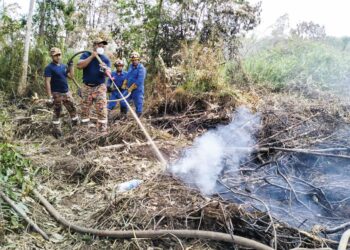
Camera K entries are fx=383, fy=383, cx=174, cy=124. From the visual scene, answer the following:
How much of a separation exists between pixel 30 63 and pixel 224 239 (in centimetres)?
697

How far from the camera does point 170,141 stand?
5.92m

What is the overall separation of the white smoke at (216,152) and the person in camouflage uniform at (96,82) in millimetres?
1575

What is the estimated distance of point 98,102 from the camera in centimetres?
620

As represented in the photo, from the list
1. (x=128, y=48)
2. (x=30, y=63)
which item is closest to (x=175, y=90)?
(x=128, y=48)

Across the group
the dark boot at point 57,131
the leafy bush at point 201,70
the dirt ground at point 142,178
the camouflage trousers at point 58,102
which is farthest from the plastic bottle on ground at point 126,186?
the leafy bush at point 201,70

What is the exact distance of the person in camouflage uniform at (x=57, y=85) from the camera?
6.22 meters

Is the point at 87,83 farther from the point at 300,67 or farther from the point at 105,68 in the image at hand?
the point at 300,67

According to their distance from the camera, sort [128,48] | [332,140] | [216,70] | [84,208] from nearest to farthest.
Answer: [84,208]
[332,140]
[216,70]
[128,48]

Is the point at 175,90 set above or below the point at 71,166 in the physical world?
above

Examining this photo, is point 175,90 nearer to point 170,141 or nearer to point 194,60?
point 194,60

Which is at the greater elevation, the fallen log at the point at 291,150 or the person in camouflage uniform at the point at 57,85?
the person in camouflage uniform at the point at 57,85

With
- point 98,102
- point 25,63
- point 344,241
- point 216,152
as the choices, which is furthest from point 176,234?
point 25,63

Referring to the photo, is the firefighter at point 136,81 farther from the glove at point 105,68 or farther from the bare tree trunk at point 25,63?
the bare tree trunk at point 25,63

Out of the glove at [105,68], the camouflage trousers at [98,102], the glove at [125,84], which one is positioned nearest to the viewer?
the glove at [105,68]
